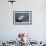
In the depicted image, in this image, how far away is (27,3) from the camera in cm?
566

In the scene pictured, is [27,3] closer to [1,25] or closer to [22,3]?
[22,3]

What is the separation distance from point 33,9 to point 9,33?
138 cm

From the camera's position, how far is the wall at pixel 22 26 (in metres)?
5.64

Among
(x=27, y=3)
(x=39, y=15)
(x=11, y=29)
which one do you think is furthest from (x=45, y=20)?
(x=11, y=29)

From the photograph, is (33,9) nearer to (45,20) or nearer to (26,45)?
(45,20)

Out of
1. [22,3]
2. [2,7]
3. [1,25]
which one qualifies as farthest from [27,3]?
[1,25]

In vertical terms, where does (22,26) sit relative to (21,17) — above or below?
below

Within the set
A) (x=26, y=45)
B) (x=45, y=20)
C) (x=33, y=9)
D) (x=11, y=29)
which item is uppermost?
(x=33, y=9)

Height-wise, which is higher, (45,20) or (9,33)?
(45,20)

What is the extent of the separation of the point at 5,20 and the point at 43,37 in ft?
5.59

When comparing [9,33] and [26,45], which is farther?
[9,33]

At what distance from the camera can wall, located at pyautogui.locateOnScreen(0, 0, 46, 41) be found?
5.64 m

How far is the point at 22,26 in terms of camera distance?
18.6 feet

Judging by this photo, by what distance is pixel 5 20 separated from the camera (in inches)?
224
